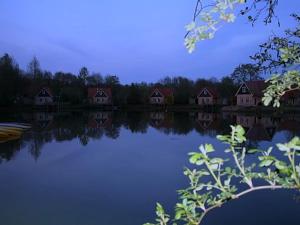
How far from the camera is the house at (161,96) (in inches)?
2808

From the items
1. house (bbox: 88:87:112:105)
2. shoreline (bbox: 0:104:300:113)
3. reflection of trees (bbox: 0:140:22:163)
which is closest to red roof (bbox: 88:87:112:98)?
house (bbox: 88:87:112:105)

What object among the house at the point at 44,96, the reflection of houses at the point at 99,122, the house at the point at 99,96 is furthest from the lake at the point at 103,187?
the house at the point at 99,96

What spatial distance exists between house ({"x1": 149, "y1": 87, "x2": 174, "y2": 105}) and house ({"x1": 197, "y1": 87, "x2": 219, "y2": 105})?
5.38 meters

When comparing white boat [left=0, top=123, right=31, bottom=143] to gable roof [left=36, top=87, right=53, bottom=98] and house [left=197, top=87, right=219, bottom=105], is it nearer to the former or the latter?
gable roof [left=36, top=87, right=53, bottom=98]

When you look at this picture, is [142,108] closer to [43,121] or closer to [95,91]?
[95,91]

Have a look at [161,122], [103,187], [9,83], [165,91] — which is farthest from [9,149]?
[165,91]

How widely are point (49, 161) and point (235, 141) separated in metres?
15.9

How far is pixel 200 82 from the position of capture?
263 feet

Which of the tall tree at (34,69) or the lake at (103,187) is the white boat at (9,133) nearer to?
the lake at (103,187)

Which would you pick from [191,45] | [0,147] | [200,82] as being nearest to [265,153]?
[191,45]

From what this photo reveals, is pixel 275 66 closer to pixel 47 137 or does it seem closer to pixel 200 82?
pixel 47 137

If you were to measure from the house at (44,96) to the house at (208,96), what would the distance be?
26659 millimetres

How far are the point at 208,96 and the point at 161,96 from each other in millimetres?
9199

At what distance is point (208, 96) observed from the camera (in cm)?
6919
